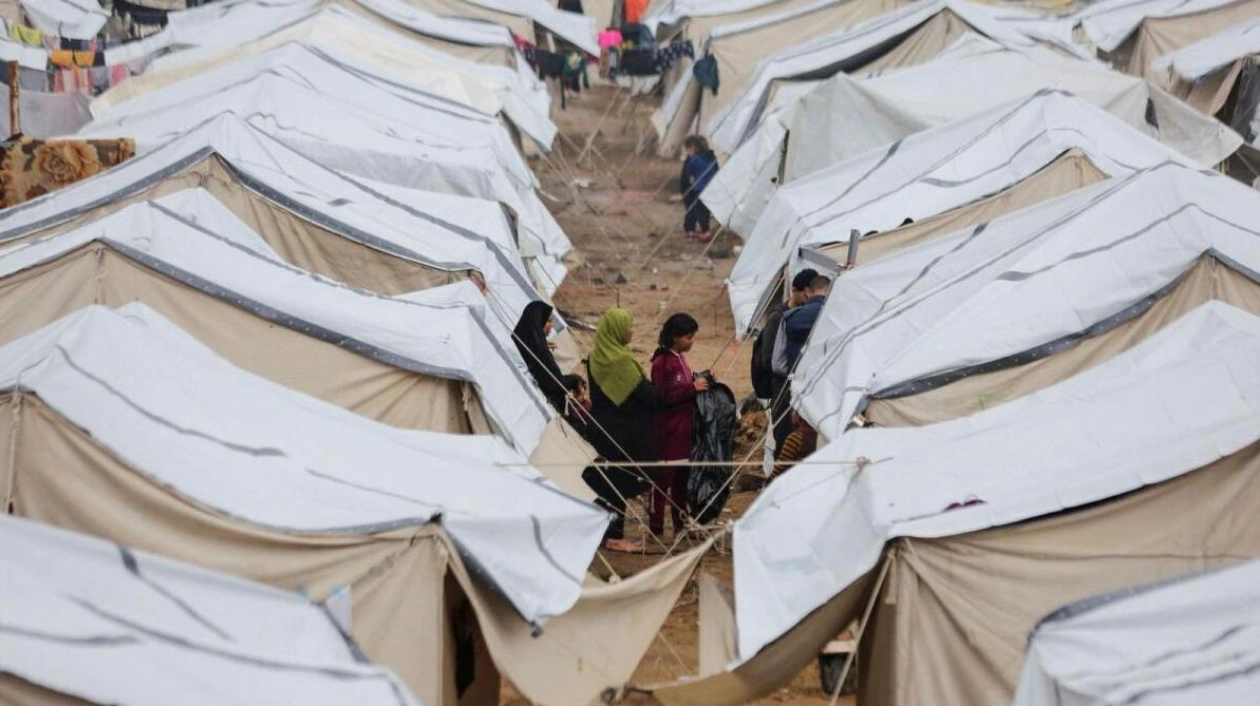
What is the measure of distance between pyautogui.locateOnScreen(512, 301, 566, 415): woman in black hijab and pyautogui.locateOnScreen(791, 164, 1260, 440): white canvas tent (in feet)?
4.39

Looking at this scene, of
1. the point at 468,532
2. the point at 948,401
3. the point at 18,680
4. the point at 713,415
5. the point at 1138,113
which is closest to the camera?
the point at 18,680

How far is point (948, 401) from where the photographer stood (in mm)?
8406

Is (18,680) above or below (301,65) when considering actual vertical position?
below

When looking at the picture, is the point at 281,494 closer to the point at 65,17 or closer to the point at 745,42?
the point at 745,42

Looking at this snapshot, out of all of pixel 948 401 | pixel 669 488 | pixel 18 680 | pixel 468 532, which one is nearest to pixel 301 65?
pixel 669 488

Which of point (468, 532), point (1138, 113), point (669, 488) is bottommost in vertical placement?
point (669, 488)

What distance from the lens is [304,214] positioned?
10625mm

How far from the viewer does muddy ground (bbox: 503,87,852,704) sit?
8.79 meters

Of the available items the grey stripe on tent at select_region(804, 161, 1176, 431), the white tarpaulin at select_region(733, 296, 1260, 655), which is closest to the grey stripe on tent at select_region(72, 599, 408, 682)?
the white tarpaulin at select_region(733, 296, 1260, 655)

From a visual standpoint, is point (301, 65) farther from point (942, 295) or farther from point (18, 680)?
point (18, 680)

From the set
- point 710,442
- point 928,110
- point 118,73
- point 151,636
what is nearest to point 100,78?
point 118,73

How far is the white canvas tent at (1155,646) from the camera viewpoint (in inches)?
198

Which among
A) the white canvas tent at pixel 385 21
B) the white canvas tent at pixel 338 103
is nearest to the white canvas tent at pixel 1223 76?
the white canvas tent at pixel 338 103

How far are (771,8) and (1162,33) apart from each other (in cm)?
537
